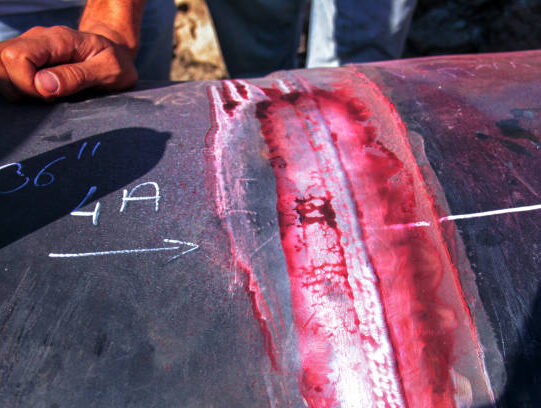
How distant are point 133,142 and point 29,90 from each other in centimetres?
29

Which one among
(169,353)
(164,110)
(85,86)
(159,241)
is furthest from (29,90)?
(169,353)

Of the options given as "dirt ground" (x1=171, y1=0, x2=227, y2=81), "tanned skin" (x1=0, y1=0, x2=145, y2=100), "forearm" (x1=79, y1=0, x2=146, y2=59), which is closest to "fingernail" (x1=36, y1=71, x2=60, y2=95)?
"tanned skin" (x1=0, y1=0, x2=145, y2=100)

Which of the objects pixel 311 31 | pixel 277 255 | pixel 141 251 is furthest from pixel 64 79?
pixel 311 31

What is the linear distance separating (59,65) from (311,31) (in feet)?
4.60

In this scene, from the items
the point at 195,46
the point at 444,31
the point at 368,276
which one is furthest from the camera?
the point at 195,46

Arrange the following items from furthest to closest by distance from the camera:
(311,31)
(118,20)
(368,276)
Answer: (311,31)
(118,20)
(368,276)

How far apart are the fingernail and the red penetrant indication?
0.45m

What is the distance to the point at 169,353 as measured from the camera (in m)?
0.59

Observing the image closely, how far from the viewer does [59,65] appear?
1.02m

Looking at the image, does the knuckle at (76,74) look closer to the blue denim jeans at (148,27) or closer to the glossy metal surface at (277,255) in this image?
the glossy metal surface at (277,255)

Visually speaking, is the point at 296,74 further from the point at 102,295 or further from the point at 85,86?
the point at 102,295

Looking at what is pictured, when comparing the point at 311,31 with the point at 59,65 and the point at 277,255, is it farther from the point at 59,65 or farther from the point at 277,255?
the point at 277,255

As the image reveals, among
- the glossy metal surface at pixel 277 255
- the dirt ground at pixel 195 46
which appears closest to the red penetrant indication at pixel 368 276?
the glossy metal surface at pixel 277 255

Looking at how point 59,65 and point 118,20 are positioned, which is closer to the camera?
point 59,65
